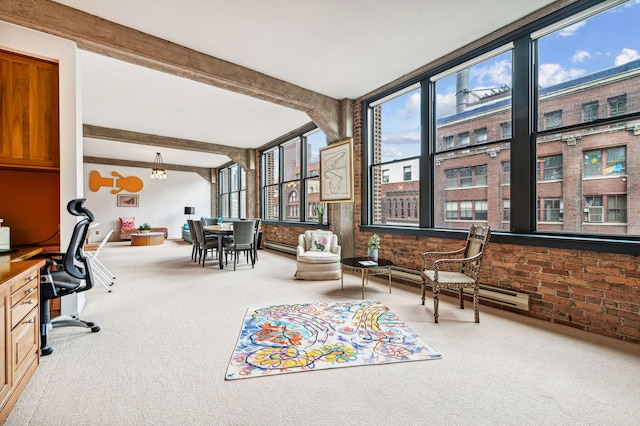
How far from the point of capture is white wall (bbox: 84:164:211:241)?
10.9 meters

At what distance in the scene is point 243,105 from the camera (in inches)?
230

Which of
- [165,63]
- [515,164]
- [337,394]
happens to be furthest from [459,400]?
[165,63]

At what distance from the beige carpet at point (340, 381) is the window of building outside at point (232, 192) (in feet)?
26.5

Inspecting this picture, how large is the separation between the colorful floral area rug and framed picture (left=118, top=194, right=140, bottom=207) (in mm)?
10689

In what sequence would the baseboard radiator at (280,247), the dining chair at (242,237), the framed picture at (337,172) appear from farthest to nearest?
the baseboard radiator at (280,247) → the dining chair at (242,237) → the framed picture at (337,172)

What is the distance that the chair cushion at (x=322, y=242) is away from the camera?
16.7 feet

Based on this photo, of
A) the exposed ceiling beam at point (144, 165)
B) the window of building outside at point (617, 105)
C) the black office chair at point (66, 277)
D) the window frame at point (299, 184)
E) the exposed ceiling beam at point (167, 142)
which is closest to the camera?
the black office chair at point (66, 277)

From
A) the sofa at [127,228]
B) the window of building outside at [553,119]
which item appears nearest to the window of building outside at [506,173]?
the window of building outside at [553,119]

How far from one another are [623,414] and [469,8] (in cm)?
363

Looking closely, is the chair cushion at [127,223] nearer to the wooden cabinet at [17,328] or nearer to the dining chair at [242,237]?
the dining chair at [242,237]

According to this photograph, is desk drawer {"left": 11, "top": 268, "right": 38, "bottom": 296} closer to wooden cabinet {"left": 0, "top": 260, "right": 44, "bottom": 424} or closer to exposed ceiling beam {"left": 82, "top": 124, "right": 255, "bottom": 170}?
wooden cabinet {"left": 0, "top": 260, "right": 44, "bottom": 424}

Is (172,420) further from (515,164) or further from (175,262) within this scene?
(175,262)

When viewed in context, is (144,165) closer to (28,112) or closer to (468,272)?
(28,112)

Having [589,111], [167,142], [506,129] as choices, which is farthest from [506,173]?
[167,142]
